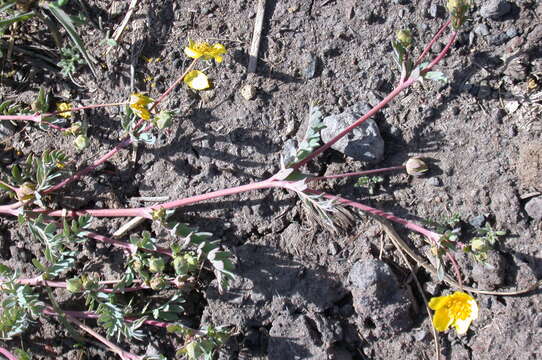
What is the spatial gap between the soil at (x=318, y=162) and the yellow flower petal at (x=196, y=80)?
145mm

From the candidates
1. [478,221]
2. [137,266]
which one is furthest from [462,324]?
[137,266]

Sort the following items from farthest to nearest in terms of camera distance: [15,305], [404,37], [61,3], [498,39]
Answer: [61,3] < [498,39] < [15,305] < [404,37]

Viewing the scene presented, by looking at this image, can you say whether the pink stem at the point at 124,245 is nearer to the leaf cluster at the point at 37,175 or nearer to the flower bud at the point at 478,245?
the leaf cluster at the point at 37,175

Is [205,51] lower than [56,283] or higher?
higher

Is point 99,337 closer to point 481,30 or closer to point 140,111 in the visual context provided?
point 140,111

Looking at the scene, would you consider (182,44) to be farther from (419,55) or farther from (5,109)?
(419,55)

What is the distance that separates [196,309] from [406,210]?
4.16ft

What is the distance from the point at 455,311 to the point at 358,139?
99cm

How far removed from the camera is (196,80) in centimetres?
311

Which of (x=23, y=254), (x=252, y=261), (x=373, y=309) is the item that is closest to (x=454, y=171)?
(x=373, y=309)

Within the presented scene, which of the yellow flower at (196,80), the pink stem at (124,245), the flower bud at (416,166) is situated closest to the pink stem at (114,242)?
the pink stem at (124,245)

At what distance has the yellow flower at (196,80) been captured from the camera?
309 centimetres

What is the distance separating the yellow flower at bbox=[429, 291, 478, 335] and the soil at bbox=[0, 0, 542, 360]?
18cm

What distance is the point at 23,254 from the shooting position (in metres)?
3.24
